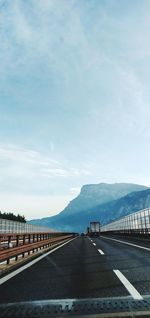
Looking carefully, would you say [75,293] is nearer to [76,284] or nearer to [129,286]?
[76,284]

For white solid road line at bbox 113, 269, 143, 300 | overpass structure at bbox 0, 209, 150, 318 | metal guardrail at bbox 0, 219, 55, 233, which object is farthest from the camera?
metal guardrail at bbox 0, 219, 55, 233

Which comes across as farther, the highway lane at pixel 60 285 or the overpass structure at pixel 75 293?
the highway lane at pixel 60 285

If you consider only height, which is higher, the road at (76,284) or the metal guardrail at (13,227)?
the metal guardrail at (13,227)

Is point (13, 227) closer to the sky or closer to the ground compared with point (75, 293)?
closer to the sky

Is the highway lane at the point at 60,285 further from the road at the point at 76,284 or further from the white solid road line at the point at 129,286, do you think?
the white solid road line at the point at 129,286

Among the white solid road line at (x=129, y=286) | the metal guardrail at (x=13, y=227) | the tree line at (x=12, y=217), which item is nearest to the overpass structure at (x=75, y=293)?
the white solid road line at (x=129, y=286)

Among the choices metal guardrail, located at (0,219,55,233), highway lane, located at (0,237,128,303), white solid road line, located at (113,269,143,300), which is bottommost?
highway lane, located at (0,237,128,303)

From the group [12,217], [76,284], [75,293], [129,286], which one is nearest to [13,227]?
[76,284]

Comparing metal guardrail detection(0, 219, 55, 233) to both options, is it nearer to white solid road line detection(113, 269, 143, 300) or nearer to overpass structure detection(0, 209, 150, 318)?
overpass structure detection(0, 209, 150, 318)

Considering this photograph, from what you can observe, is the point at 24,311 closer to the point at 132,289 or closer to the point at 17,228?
the point at 132,289

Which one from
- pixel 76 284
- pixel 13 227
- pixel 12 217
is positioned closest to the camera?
pixel 76 284

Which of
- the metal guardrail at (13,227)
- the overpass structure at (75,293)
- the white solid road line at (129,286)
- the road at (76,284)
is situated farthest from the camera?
the metal guardrail at (13,227)

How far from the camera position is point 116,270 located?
33.4 ft

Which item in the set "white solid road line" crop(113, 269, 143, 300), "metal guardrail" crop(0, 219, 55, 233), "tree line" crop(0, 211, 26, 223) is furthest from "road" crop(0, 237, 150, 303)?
"tree line" crop(0, 211, 26, 223)
